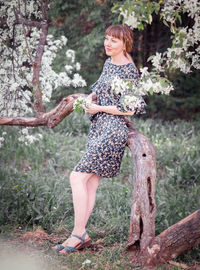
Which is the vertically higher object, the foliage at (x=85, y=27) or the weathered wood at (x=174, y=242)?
the foliage at (x=85, y=27)

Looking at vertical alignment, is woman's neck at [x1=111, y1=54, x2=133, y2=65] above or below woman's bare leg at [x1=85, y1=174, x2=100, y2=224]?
above

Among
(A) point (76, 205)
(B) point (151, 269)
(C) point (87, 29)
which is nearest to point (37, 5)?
(A) point (76, 205)

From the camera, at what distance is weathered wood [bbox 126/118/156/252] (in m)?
3.17

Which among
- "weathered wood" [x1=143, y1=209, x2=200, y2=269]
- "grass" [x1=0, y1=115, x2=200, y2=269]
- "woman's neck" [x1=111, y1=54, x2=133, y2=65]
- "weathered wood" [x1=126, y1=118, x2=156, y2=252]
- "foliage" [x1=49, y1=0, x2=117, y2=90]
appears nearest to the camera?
"weathered wood" [x1=143, y1=209, x2=200, y2=269]

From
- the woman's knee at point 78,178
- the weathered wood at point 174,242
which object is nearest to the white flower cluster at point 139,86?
the woman's knee at point 78,178

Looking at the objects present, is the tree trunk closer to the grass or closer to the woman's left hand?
the grass

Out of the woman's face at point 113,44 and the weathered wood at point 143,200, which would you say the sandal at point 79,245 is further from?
the woman's face at point 113,44

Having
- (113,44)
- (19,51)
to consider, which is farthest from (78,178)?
(19,51)

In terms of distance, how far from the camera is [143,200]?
10.5ft

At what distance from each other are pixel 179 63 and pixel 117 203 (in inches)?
89.4

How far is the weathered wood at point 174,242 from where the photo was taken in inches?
119

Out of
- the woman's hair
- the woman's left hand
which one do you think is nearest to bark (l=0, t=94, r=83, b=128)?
the woman's left hand

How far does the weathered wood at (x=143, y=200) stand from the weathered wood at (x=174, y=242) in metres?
0.09

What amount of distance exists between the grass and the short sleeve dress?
795 millimetres
